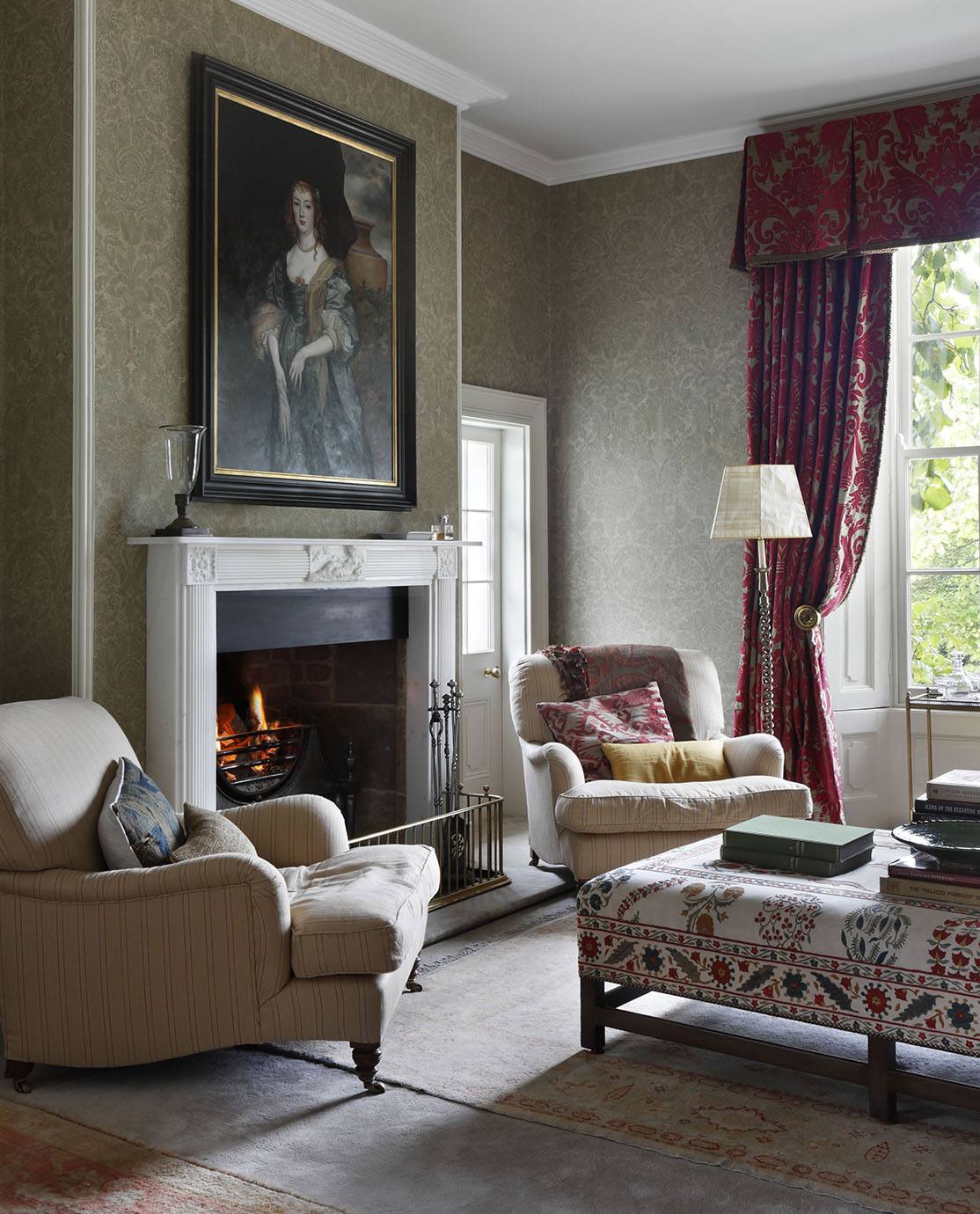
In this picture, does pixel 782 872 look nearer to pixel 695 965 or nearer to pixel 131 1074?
pixel 695 965

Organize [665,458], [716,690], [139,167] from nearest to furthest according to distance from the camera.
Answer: [139,167], [716,690], [665,458]

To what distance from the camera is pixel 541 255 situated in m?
6.03

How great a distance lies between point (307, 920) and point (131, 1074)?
0.60 meters

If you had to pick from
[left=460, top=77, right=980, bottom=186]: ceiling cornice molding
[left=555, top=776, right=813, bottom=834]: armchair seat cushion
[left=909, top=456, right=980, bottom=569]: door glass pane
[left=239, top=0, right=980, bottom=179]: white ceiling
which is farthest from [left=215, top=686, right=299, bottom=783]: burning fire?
[left=909, top=456, right=980, bottom=569]: door glass pane

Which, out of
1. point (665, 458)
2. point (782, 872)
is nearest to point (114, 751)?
point (782, 872)

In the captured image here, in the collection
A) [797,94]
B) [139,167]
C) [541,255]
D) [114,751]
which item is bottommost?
[114,751]

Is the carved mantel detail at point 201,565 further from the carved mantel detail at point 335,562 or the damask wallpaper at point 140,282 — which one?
the carved mantel detail at point 335,562

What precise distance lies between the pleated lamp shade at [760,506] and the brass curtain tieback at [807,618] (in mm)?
472

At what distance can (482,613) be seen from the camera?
5926 mm

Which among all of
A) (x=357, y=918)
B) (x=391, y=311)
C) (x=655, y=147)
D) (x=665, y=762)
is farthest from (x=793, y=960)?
(x=655, y=147)

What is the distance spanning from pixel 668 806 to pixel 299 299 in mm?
2124

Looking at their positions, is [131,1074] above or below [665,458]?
below

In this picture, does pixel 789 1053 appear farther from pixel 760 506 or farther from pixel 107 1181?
pixel 760 506

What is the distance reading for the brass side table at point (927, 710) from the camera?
500 cm
